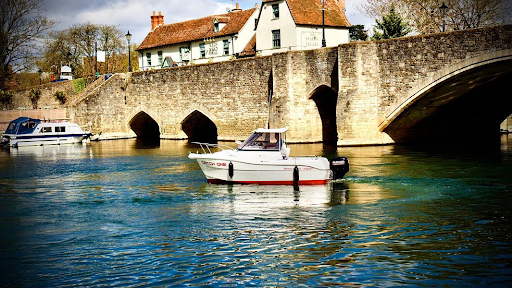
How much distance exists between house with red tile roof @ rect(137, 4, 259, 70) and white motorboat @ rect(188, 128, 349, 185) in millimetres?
27922

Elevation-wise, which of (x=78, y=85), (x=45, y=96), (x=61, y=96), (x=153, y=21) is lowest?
(x=61, y=96)

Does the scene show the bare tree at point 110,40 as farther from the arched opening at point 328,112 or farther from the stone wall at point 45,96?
the arched opening at point 328,112

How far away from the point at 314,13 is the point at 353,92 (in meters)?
15.6

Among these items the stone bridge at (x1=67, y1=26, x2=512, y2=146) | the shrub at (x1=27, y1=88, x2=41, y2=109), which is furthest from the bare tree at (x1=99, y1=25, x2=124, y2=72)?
the stone bridge at (x1=67, y1=26, x2=512, y2=146)

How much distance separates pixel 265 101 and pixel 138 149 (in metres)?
7.51

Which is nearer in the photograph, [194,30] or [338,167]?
[338,167]

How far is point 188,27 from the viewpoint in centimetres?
5381

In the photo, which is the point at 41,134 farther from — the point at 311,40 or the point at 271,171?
the point at 271,171

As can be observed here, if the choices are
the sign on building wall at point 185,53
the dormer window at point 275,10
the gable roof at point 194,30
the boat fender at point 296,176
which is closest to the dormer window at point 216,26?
the gable roof at point 194,30

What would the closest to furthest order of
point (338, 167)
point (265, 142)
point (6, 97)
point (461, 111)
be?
point (338, 167) → point (265, 142) → point (461, 111) → point (6, 97)

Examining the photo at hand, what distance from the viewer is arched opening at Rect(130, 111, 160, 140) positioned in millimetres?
46812

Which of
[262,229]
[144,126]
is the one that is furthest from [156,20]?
[262,229]

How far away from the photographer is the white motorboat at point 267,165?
19.0m

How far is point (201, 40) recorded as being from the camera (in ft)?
168
